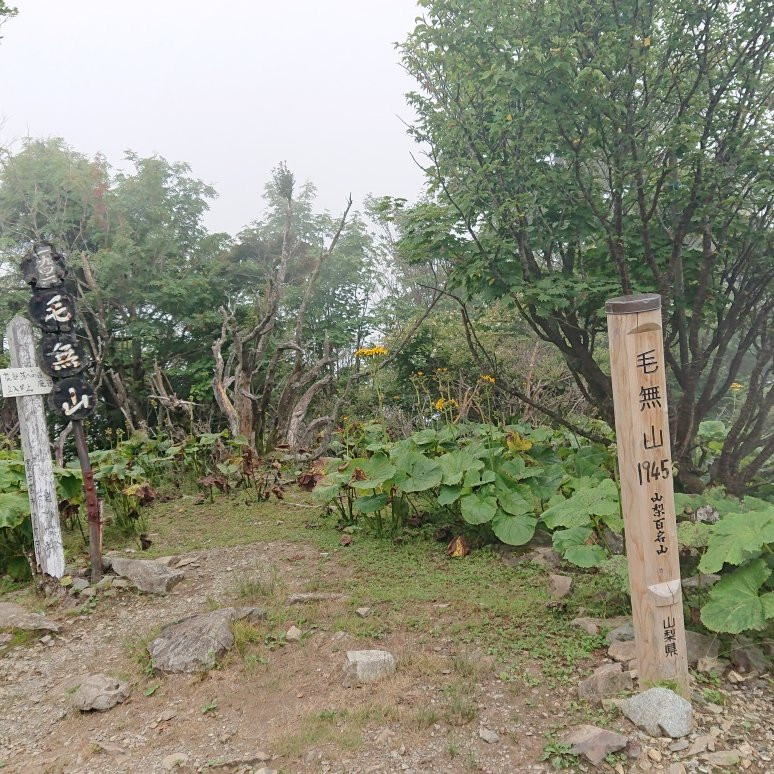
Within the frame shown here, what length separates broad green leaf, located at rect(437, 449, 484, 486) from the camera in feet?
13.5

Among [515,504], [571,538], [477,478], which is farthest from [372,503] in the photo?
[571,538]

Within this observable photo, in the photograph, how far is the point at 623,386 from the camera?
7.36 feet

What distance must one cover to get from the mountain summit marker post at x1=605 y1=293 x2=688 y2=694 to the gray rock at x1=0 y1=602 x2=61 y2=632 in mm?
3164

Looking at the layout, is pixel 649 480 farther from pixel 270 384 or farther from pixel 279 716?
pixel 270 384

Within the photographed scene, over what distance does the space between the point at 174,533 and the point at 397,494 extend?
1980mm

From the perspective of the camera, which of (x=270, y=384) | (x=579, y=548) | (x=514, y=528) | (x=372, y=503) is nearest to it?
(x=579, y=548)

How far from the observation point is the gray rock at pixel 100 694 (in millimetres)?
2666

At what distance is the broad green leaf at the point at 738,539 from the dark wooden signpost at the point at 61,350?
3.60m

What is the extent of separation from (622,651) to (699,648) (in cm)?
32

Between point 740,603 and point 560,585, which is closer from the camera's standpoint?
point 740,603

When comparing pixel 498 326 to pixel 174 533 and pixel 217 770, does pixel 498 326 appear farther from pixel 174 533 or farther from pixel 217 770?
pixel 217 770

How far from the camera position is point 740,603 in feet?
7.78

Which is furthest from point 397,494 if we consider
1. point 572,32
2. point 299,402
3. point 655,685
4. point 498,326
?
point 498,326

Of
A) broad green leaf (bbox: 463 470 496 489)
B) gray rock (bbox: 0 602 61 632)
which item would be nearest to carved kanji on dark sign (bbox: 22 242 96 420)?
gray rock (bbox: 0 602 61 632)
